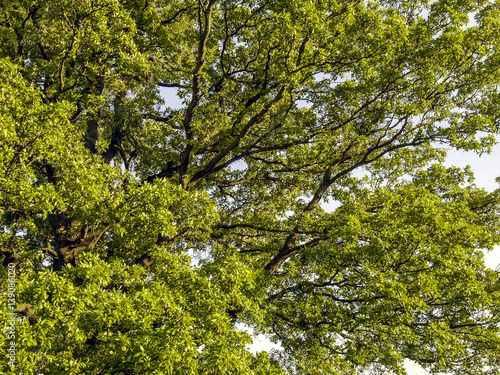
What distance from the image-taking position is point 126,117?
16.4 m

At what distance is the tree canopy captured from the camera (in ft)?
34.2

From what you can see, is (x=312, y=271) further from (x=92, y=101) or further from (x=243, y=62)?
(x=92, y=101)

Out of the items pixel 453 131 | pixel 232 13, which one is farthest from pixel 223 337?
pixel 232 13

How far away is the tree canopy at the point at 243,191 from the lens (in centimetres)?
1043

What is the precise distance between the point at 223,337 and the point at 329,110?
11487 millimetres

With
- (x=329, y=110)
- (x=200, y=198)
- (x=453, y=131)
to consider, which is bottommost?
(x=200, y=198)

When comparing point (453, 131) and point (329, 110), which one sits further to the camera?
point (329, 110)

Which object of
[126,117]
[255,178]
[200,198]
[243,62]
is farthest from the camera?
[255,178]

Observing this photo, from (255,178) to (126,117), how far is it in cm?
727

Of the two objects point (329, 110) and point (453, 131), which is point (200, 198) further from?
point (453, 131)

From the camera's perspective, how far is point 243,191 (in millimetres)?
20828

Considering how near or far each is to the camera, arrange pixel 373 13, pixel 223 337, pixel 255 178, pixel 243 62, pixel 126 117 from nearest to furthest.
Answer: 1. pixel 223 337
2. pixel 373 13
3. pixel 126 117
4. pixel 243 62
5. pixel 255 178

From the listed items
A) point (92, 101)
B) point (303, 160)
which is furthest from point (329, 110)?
point (92, 101)

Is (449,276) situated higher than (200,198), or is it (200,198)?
(200,198)
